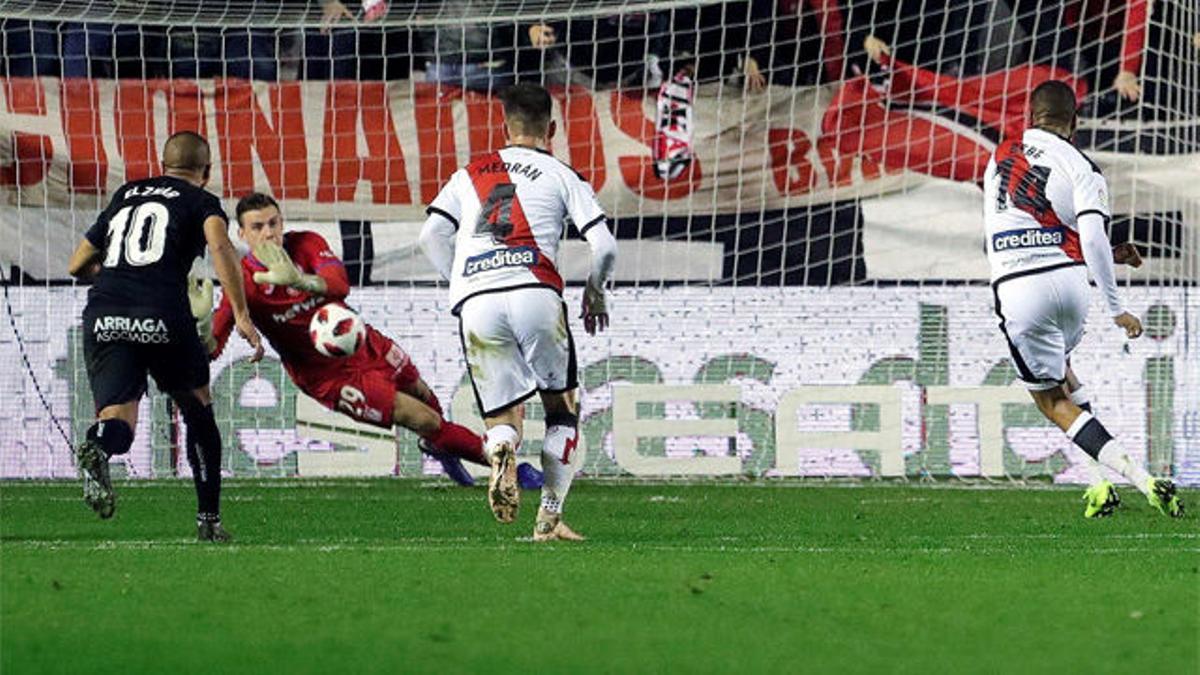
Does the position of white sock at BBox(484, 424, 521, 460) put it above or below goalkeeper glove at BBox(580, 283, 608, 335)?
below

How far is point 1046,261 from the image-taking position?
11.3 metres

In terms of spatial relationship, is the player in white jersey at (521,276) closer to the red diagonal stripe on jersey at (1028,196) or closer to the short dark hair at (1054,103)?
the red diagonal stripe on jersey at (1028,196)

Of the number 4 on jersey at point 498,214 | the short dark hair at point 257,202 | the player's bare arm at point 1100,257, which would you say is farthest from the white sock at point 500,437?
the short dark hair at point 257,202

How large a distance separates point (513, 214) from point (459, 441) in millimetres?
4067

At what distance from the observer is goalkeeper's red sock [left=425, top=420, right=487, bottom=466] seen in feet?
43.8

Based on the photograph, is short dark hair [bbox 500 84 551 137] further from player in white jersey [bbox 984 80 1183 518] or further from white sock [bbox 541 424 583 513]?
player in white jersey [bbox 984 80 1183 518]

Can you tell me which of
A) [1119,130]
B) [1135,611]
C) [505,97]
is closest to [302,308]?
[505,97]

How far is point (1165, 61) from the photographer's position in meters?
15.7

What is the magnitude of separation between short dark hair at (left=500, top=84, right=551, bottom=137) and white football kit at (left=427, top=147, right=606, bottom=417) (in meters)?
0.09

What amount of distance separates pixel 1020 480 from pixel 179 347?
7.05m

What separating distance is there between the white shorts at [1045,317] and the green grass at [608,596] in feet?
2.34

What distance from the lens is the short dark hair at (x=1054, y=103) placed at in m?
11.2

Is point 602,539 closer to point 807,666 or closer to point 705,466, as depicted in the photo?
Answer: point 807,666

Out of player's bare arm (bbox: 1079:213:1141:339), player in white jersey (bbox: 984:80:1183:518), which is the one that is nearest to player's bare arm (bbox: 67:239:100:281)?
player in white jersey (bbox: 984:80:1183:518)
